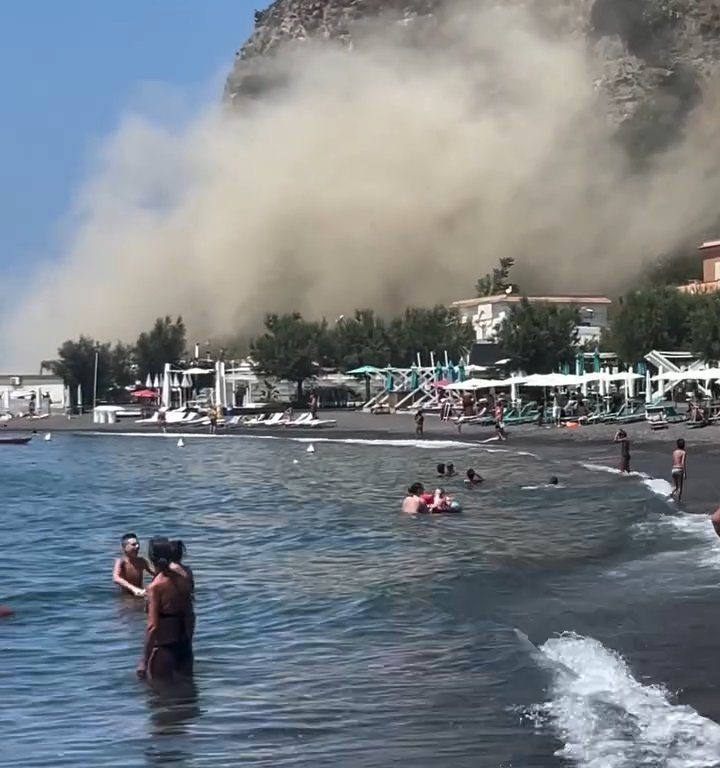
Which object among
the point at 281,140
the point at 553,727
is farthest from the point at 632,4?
the point at 553,727

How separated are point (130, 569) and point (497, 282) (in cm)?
9831

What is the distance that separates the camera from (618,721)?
9648mm

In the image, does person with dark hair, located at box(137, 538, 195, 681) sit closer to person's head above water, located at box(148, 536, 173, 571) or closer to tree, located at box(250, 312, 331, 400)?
person's head above water, located at box(148, 536, 173, 571)

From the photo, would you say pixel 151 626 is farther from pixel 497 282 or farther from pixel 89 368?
pixel 497 282

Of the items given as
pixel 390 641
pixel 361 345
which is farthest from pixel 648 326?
pixel 390 641

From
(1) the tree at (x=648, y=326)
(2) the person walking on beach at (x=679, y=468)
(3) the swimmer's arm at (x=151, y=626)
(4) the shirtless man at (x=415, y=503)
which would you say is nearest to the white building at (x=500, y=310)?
(1) the tree at (x=648, y=326)

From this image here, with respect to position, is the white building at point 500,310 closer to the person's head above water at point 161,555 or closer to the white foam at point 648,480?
the white foam at point 648,480

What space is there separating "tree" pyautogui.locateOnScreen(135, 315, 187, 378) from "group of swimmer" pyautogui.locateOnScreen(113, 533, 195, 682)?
90.5m

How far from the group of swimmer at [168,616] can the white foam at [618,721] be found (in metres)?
3.03

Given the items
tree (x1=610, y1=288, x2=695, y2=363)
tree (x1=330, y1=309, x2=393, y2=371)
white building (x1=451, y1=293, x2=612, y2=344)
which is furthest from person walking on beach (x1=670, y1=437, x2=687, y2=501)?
white building (x1=451, y1=293, x2=612, y2=344)

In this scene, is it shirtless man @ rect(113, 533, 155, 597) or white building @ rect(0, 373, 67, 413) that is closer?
shirtless man @ rect(113, 533, 155, 597)

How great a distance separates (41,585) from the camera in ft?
63.2

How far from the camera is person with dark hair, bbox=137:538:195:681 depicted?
11.2 metres

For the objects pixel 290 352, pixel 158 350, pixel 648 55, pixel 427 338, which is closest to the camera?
pixel 290 352
